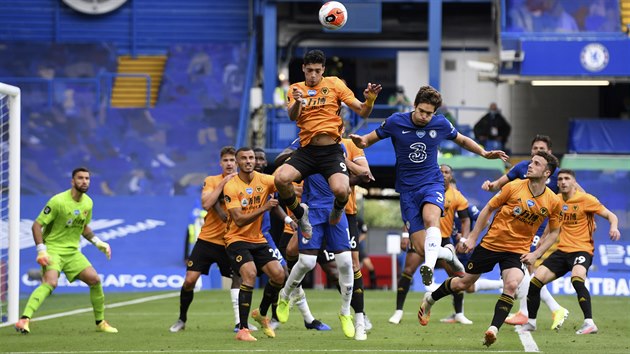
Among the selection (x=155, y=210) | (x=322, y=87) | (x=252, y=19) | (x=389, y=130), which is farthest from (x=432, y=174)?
(x=252, y=19)

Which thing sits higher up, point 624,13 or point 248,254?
point 624,13

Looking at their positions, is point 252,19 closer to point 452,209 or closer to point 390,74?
point 390,74

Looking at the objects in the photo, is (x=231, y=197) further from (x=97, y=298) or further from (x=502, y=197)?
(x=502, y=197)

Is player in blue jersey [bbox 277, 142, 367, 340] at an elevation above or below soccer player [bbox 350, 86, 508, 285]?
below

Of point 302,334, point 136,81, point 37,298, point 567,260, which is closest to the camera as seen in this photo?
point 302,334

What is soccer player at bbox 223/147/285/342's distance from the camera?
13.9 m

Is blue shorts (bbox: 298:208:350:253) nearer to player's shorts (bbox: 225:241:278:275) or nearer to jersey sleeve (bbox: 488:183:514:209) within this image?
player's shorts (bbox: 225:241:278:275)

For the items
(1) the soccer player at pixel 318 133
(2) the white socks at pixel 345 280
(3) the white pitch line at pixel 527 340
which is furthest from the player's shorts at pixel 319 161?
(3) the white pitch line at pixel 527 340

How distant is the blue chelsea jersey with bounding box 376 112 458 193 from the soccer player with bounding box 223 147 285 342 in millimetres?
1515

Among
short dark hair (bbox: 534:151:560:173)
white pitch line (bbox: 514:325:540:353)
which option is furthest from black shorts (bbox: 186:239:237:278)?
short dark hair (bbox: 534:151:560:173)

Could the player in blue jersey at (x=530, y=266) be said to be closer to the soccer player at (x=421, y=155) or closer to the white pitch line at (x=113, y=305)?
the soccer player at (x=421, y=155)

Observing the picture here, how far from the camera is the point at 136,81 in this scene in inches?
1416

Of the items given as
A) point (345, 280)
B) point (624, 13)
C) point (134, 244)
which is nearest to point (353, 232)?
point (345, 280)

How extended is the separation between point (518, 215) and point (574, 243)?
2.81m
